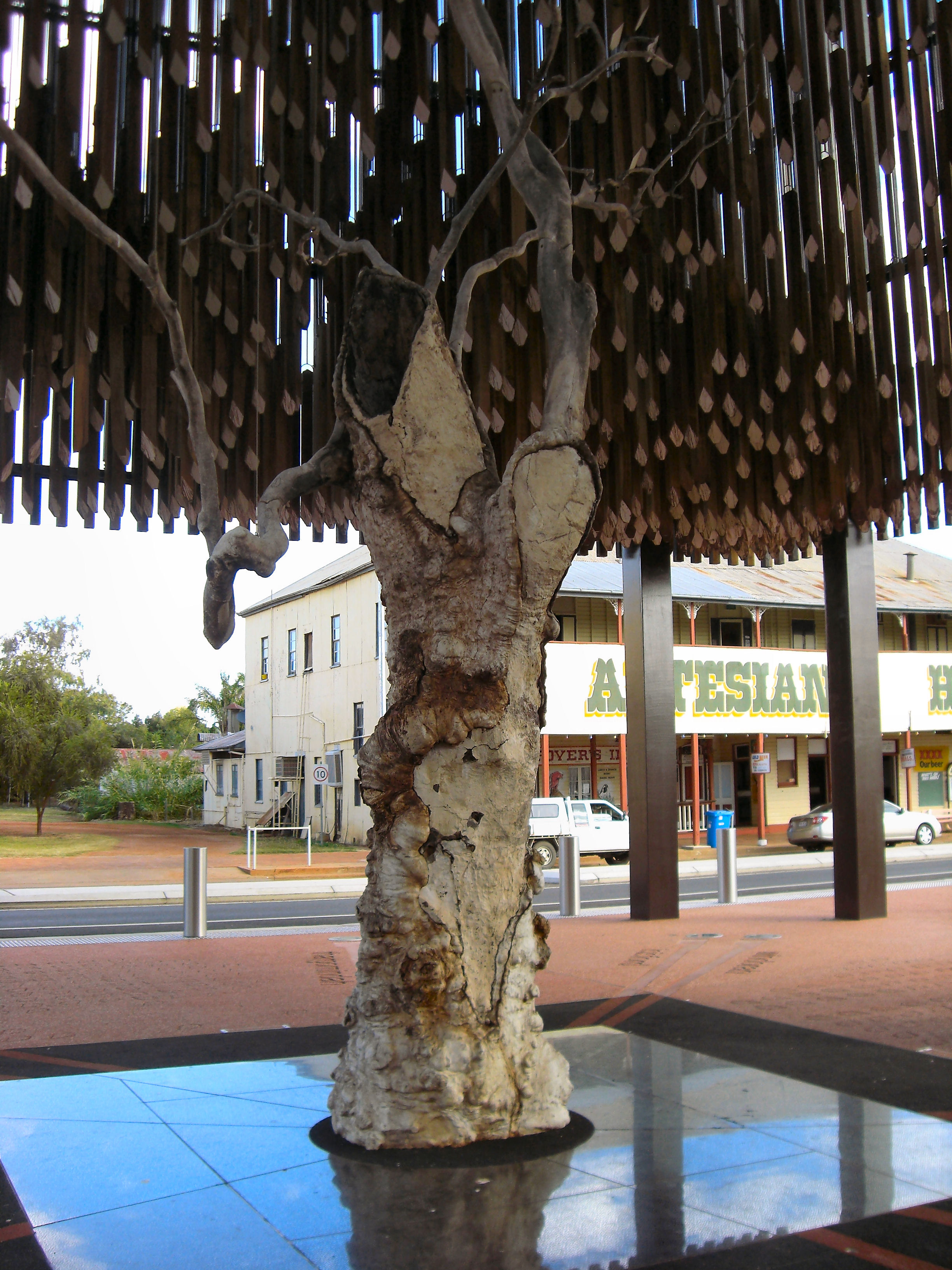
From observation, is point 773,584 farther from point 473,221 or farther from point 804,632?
point 473,221

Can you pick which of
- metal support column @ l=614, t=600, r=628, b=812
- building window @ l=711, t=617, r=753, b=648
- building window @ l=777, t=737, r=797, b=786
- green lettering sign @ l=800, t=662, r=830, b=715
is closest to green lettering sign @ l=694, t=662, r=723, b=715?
metal support column @ l=614, t=600, r=628, b=812

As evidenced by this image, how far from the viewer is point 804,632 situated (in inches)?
1377

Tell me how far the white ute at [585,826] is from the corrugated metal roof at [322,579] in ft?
28.8

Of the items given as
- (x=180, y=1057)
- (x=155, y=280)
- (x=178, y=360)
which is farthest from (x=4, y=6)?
(x=180, y=1057)

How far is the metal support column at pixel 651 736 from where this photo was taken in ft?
41.9

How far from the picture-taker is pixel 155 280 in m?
4.80

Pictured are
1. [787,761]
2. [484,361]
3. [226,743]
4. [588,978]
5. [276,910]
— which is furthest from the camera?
[226,743]

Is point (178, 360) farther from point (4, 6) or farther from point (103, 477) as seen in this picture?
point (103, 477)

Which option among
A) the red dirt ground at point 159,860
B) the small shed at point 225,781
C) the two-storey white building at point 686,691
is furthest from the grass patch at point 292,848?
the small shed at point 225,781

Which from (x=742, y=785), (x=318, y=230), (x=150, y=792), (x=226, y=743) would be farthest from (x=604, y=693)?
(x=150, y=792)

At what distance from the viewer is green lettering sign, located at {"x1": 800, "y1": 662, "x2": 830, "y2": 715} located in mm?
30984

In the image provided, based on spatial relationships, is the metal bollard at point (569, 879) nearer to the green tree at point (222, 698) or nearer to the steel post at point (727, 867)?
the steel post at point (727, 867)

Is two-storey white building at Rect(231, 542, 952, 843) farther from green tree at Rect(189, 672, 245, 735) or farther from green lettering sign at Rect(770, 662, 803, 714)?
green tree at Rect(189, 672, 245, 735)

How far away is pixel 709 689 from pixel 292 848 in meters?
12.6
